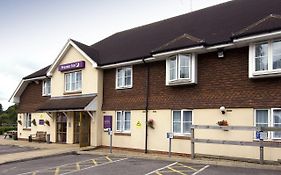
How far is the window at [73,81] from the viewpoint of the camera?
70.9 feet

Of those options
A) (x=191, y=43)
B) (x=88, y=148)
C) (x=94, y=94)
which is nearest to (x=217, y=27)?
(x=191, y=43)

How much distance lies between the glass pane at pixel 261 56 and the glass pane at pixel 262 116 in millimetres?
1866

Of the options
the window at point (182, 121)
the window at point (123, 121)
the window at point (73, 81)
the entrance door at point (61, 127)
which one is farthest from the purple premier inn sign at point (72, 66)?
the window at point (182, 121)

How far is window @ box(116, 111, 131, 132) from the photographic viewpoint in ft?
62.1

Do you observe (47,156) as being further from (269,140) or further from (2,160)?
(269,140)

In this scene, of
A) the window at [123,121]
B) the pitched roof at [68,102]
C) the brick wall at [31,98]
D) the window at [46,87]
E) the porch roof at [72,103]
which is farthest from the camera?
the brick wall at [31,98]

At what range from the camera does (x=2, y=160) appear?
15.0 metres

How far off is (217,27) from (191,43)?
256 cm

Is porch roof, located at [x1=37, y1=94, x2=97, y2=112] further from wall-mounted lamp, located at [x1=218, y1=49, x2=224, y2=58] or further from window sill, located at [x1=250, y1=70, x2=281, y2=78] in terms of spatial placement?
window sill, located at [x1=250, y1=70, x2=281, y2=78]

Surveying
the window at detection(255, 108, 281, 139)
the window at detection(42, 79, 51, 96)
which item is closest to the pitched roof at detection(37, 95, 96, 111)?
the window at detection(42, 79, 51, 96)

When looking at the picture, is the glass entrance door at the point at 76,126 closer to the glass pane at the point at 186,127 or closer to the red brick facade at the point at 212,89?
the red brick facade at the point at 212,89

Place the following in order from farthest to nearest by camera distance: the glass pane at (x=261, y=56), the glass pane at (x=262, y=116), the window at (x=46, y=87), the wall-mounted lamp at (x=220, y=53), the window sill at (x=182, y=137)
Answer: the window at (x=46, y=87), the window sill at (x=182, y=137), the wall-mounted lamp at (x=220, y=53), the glass pane at (x=262, y=116), the glass pane at (x=261, y=56)

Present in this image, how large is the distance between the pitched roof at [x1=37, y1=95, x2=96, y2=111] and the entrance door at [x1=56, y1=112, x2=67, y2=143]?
3.80 feet

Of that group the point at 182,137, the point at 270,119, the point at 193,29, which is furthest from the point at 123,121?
the point at 270,119
